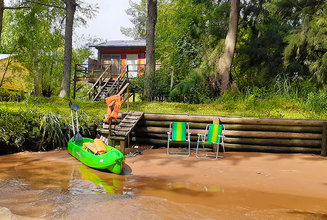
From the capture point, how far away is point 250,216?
347 centimetres

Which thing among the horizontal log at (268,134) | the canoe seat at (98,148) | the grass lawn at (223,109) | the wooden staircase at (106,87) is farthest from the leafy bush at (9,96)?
the horizontal log at (268,134)

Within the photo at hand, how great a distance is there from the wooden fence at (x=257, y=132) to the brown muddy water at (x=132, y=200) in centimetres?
285

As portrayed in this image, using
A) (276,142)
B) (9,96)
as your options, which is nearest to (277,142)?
(276,142)

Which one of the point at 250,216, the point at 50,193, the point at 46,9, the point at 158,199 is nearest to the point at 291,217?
the point at 250,216

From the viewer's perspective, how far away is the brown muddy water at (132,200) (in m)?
3.48

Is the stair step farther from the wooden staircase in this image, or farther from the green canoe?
the wooden staircase

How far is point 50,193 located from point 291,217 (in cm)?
365

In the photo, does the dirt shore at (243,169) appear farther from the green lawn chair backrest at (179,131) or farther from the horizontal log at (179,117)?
the horizontal log at (179,117)

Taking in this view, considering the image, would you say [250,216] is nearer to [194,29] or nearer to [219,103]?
[219,103]

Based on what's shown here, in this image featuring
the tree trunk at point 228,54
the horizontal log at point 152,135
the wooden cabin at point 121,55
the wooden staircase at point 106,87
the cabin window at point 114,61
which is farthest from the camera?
the cabin window at point 114,61

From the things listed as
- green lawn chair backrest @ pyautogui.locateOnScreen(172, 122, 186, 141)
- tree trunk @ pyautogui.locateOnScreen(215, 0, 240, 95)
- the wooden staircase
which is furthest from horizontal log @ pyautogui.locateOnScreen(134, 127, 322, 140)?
the wooden staircase

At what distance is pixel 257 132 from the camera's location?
24.4 feet

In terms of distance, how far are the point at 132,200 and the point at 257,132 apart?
4.71 metres

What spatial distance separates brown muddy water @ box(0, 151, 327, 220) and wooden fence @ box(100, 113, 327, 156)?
2.85 m
